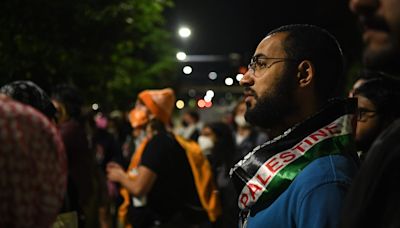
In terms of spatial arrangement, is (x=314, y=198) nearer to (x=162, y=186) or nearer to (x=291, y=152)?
(x=291, y=152)

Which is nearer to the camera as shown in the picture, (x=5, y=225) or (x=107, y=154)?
(x=5, y=225)

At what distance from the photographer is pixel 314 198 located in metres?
2.43

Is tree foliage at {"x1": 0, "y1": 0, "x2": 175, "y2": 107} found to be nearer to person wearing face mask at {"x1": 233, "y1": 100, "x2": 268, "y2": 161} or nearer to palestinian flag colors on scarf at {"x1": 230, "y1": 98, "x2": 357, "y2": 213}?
person wearing face mask at {"x1": 233, "y1": 100, "x2": 268, "y2": 161}

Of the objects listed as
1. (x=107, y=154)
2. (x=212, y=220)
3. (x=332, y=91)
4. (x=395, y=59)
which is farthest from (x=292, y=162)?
(x=107, y=154)

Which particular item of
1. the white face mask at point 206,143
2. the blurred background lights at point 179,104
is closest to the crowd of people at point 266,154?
the white face mask at point 206,143

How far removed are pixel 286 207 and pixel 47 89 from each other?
498 cm

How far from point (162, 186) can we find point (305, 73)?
2725 millimetres

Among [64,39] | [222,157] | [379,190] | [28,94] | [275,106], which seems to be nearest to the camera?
[379,190]

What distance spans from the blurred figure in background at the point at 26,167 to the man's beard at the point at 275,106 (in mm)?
1336

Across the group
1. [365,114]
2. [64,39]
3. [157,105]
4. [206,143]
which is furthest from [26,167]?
[206,143]

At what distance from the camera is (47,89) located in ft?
23.3

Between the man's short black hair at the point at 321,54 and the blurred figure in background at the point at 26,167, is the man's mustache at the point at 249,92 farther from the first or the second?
the blurred figure in background at the point at 26,167

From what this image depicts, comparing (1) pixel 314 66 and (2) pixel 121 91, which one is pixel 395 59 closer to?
(1) pixel 314 66

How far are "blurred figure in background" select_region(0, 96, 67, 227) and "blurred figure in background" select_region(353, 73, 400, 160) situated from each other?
2.54m
